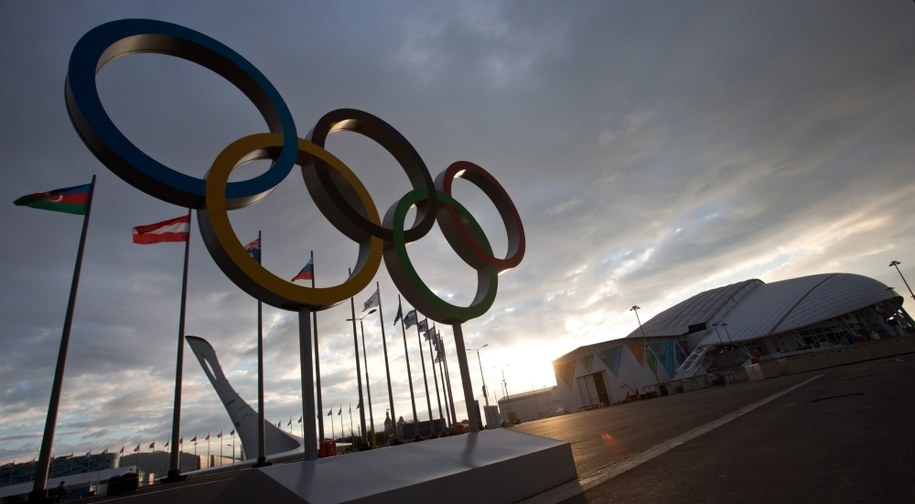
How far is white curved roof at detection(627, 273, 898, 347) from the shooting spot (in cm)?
7675

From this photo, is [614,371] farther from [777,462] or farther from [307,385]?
[307,385]

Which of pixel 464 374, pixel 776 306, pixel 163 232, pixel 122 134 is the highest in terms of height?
pixel 163 232

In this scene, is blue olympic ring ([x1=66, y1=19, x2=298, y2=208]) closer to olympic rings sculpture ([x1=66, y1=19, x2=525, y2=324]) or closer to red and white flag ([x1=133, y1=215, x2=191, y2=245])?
olympic rings sculpture ([x1=66, y1=19, x2=525, y2=324])

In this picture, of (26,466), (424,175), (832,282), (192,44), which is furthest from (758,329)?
(26,466)

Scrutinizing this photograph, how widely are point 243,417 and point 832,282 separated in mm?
104672

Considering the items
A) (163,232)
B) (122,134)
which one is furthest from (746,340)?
(122,134)

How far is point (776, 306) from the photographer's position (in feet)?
271

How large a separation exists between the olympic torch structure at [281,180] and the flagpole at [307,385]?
0.06ft

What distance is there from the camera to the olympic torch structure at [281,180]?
5.95 meters

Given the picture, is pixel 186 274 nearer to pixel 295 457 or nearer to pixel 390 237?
pixel 390 237

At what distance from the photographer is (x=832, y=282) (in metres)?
83.0

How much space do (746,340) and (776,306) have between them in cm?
1189

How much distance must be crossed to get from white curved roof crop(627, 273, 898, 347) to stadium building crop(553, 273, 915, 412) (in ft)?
0.51

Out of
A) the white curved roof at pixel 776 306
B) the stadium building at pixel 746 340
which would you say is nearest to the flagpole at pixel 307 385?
the stadium building at pixel 746 340
